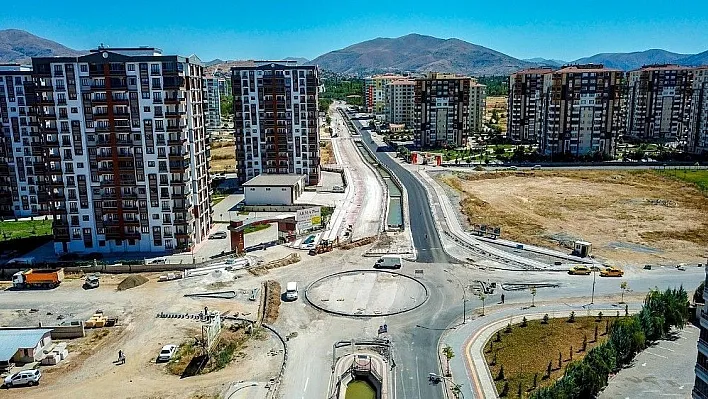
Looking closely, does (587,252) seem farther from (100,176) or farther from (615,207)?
(100,176)

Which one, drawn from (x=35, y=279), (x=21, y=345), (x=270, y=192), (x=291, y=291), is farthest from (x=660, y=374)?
(x=270, y=192)

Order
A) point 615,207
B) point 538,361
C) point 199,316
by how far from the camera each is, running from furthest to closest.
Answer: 1. point 615,207
2. point 199,316
3. point 538,361

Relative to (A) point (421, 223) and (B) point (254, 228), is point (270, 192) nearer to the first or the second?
(B) point (254, 228)

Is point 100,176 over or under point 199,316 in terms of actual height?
over

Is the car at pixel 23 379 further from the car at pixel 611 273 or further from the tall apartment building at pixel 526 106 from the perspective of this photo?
the tall apartment building at pixel 526 106

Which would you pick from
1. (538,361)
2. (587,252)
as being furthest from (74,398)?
(587,252)

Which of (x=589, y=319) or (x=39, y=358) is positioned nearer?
(x=39, y=358)

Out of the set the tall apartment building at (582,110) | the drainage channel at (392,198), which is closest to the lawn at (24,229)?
the drainage channel at (392,198)

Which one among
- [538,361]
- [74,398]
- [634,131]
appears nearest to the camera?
[74,398]
